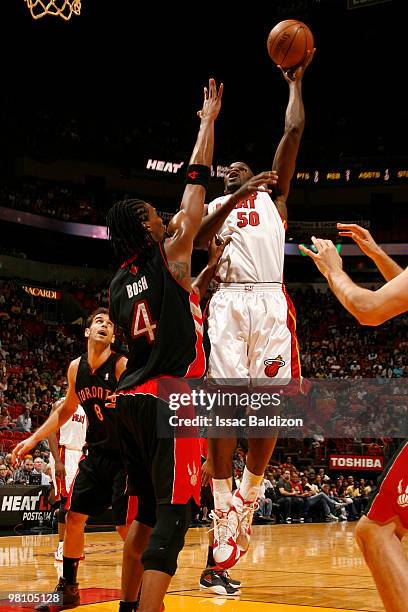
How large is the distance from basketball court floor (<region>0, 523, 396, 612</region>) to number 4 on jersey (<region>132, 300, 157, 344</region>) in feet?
6.46

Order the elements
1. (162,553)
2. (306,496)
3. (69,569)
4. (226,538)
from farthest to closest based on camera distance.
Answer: (306,496) → (69,569) → (226,538) → (162,553)

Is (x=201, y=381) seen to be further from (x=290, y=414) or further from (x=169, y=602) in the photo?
(x=290, y=414)

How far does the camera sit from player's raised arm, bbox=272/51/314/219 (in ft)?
19.5

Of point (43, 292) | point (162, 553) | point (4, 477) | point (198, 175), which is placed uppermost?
point (43, 292)

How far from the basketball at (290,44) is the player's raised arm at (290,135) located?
0.08 meters

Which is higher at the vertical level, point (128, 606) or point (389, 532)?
point (389, 532)

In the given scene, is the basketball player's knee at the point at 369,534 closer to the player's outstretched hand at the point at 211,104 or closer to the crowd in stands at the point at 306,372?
the player's outstretched hand at the point at 211,104

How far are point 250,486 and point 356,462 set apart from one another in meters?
15.5

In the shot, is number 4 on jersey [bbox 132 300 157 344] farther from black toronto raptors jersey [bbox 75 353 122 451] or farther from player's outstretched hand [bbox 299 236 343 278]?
black toronto raptors jersey [bbox 75 353 122 451]

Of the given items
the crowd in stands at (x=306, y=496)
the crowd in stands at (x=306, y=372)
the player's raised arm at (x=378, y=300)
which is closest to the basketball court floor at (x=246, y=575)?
the player's raised arm at (x=378, y=300)

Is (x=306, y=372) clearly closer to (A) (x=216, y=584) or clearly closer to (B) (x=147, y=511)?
(A) (x=216, y=584)

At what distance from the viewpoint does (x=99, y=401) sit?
5.99 meters

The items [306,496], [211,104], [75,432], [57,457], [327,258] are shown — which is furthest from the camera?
[306,496]

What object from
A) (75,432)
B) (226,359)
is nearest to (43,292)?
(75,432)
